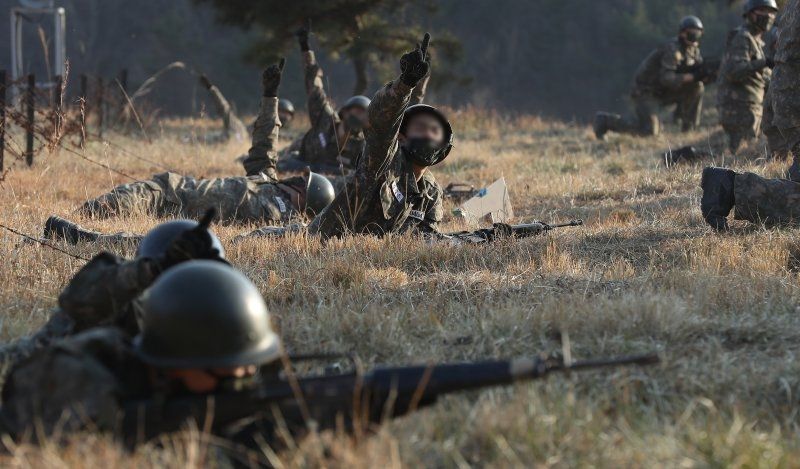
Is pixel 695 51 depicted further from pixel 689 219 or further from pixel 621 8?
pixel 621 8

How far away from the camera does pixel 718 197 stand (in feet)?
21.5

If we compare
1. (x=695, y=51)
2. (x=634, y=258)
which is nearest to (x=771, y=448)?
(x=634, y=258)

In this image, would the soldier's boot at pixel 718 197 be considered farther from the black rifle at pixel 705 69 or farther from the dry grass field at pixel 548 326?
the black rifle at pixel 705 69

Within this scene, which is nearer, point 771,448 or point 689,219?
point 771,448

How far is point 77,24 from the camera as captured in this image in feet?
152

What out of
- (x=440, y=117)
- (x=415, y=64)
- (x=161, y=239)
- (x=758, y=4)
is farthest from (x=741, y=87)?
(x=161, y=239)

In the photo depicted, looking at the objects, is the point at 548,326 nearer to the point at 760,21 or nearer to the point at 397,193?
the point at 397,193

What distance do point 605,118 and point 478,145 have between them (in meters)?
2.19

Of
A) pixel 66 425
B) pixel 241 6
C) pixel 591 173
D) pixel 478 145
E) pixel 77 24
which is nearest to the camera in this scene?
pixel 66 425

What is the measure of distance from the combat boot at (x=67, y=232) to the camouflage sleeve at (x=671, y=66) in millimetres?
11958

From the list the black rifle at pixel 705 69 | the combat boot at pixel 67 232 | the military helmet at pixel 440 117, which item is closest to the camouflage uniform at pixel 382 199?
the military helmet at pixel 440 117

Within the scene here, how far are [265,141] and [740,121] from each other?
21.3ft

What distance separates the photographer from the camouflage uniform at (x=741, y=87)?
40.7 ft

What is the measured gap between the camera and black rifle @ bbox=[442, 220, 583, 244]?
Answer: 6242 millimetres
